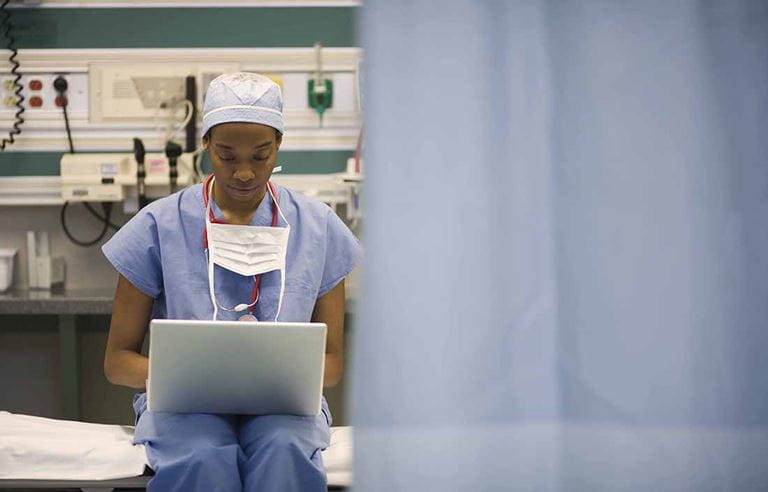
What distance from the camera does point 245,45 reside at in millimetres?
3723

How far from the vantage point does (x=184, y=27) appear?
371 cm

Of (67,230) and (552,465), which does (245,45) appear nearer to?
(67,230)

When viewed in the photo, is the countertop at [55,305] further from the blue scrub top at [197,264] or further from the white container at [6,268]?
the blue scrub top at [197,264]

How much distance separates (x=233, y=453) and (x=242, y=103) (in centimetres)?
71

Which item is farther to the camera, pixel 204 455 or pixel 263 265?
pixel 263 265

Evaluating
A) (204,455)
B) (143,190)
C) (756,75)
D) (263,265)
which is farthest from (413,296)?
(143,190)

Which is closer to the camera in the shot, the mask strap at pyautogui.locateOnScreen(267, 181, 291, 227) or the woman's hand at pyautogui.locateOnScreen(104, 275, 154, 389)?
the woman's hand at pyautogui.locateOnScreen(104, 275, 154, 389)

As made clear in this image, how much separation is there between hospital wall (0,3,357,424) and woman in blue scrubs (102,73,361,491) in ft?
4.87

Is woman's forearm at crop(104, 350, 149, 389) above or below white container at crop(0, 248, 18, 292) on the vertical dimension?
below

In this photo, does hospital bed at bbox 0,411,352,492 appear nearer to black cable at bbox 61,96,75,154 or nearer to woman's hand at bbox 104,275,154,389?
woman's hand at bbox 104,275,154,389

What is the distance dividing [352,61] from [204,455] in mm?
2083

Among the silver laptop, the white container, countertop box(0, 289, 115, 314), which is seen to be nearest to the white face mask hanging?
the silver laptop

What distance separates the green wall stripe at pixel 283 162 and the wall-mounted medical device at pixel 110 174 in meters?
0.12

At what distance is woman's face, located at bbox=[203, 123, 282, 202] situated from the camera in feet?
7.00
